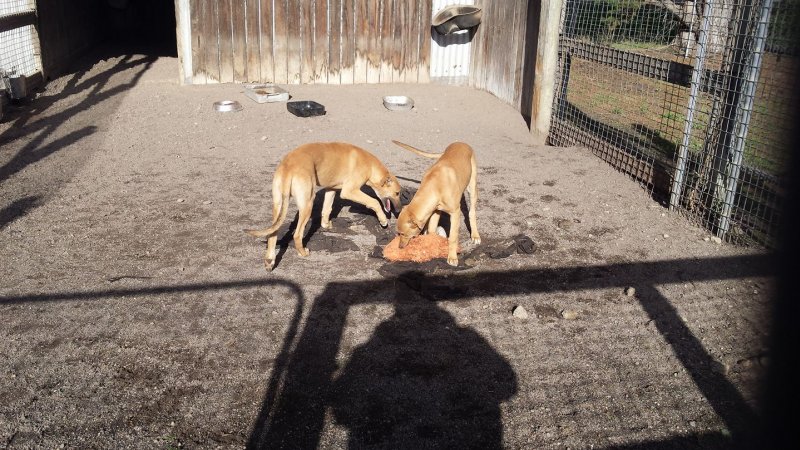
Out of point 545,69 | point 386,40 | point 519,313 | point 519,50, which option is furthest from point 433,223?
point 386,40

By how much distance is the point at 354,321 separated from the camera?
5527 millimetres

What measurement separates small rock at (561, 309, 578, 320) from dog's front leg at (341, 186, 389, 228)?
248 cm

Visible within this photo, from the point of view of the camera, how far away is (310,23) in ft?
47.6

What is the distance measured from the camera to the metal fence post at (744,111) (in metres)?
6.87

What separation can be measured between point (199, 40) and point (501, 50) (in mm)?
6117

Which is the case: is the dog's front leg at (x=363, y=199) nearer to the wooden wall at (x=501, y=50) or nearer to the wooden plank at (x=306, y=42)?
the wooden wall at (x=501, y=50)

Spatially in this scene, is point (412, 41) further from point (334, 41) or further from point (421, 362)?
point (421, 362)

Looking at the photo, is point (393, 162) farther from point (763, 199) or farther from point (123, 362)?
point (123, 362)

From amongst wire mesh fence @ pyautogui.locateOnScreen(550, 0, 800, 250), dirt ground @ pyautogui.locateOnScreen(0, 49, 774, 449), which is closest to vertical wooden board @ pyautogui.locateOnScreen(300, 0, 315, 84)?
dirt ground @ pyautogui.locateOnScreen(0, 49, 774, 449)

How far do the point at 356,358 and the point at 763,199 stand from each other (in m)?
4.61

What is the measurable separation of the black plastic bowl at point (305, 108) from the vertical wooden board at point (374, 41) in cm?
280

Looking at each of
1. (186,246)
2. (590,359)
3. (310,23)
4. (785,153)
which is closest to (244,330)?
(186,246)

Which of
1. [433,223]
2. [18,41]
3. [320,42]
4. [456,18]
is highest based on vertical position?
[456,18]

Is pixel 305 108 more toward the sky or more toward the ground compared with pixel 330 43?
more toward the ground
